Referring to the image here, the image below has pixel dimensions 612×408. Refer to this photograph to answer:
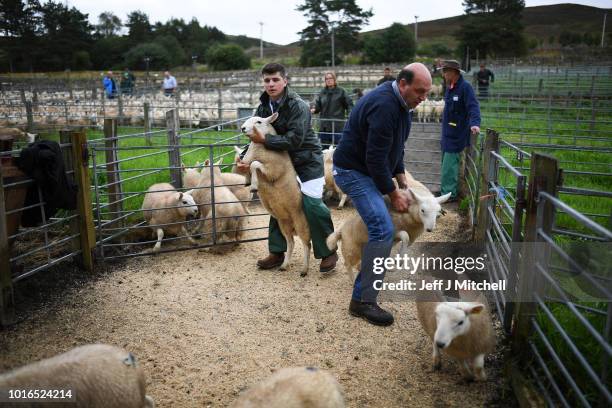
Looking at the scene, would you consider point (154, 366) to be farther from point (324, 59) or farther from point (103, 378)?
point (324, 59)

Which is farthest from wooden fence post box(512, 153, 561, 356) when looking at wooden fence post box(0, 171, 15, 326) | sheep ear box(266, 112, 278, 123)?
wooden fence post box(0, 171, 15, 326)

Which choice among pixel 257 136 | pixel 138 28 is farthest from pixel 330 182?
pixel 138 28

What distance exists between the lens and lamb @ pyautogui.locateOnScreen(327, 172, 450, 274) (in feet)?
15.3

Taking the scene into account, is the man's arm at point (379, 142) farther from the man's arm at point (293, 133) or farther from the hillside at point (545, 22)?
the hillside at point (545, 22)

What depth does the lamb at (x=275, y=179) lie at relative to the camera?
5660 mm

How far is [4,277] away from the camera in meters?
4.46

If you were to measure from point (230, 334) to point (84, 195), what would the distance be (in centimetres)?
251

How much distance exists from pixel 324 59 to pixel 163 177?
66.8 metres

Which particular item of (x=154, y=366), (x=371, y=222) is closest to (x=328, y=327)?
(x=371, y=222)

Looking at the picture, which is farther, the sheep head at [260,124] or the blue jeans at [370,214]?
the sheep head at [260,124]

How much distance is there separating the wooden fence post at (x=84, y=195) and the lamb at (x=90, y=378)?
291 cm

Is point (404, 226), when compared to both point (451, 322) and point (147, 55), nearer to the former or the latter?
point (451, 322)

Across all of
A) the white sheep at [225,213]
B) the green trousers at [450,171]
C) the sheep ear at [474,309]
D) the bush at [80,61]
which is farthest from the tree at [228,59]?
the sheep ear at [474,309]

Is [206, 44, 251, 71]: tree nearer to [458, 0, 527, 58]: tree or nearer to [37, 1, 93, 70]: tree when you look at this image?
[37, 1, 93, 70]: tree
